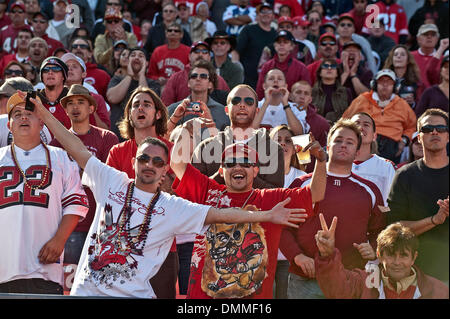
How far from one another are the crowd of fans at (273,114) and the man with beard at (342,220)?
10 millimetres

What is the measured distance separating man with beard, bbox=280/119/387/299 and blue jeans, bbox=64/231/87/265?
1.68 meters

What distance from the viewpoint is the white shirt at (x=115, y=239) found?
16.3 feet

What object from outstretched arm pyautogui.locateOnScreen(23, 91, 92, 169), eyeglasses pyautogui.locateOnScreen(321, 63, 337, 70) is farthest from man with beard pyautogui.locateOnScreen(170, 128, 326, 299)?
eyeglasses pyautogui.locateOnScreen(321, 63, 337, 70)

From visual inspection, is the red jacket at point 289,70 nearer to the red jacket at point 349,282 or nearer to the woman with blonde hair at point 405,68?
the woman with blonde hair at point 405,68

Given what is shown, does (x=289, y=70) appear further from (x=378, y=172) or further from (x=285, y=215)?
(x=285, y=215)

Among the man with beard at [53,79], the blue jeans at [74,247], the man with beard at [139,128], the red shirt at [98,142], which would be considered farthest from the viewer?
the man with beard at [53,79]

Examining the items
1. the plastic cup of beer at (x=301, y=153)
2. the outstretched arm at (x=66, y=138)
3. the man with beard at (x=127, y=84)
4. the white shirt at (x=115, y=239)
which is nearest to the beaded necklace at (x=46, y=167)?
the outstretched arm at (x=66, y=138)

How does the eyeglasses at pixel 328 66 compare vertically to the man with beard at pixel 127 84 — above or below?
above

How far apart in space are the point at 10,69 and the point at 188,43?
11.5 ft

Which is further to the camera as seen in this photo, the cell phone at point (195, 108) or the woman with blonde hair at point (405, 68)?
the woman with blonde hair at point (405, 68)

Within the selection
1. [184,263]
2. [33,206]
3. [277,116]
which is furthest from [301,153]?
[33,206]

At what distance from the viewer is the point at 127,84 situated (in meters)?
9.66
